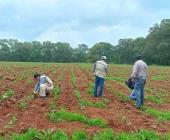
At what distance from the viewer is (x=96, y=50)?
14575cm

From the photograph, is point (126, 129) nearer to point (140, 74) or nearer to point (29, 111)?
point (29, 111)

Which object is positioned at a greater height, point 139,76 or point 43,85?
point 139,76

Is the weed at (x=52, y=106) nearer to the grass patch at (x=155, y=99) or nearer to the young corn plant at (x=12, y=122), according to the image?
the young corn plant at (x=12, y=122)

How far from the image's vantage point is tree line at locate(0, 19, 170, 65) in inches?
4211

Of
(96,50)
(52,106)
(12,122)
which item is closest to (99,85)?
(52,106)

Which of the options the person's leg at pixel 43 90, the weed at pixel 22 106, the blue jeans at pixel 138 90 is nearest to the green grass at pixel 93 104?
the blue jeans at pixel 138 90

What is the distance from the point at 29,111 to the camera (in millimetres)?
14492

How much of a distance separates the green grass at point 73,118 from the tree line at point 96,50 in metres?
89.8

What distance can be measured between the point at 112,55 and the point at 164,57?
128 ft

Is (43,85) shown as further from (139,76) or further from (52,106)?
(139,76)

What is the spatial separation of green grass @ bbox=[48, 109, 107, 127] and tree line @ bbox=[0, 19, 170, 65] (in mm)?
89756

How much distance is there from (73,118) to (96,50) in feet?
436

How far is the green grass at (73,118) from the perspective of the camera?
41.2 ft

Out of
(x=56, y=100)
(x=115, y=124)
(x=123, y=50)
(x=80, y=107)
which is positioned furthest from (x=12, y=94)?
(x=123, y=50)
